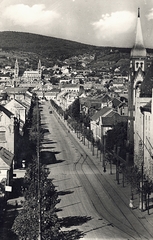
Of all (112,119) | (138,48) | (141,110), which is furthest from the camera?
(112,119)

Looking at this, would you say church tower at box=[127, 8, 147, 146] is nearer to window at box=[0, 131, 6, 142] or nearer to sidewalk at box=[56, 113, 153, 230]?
sidewalk at box=[56, 113, 153, 230]

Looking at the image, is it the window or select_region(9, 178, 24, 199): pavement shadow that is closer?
select_region(9, 178, 24, 199): pavement shadow

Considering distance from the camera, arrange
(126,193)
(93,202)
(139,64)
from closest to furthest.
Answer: (93,202) < (126,193) < (139,64)

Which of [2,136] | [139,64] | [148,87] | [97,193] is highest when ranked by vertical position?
[139,64]

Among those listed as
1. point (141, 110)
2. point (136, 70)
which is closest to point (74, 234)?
point (141, 110)

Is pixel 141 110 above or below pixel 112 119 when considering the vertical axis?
above

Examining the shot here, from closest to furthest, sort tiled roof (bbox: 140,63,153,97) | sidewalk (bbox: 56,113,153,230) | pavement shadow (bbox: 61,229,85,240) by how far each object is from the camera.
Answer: pavement shadow (bbox: 61,229,85,240), sidewalk (bbox: 56,113,153,230), tiled roof (bbox: 140,63,153,97)

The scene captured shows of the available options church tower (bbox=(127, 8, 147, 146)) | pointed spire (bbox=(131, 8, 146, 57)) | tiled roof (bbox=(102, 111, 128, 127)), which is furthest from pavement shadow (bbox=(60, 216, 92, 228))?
pointed spire (bbox=(131, 8, 146, 57))

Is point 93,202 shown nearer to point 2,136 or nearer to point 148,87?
point 2,136

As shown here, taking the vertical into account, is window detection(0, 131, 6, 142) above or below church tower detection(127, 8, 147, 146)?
below

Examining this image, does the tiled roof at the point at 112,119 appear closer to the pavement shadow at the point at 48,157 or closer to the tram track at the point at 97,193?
the tram track at the point at 97,193
